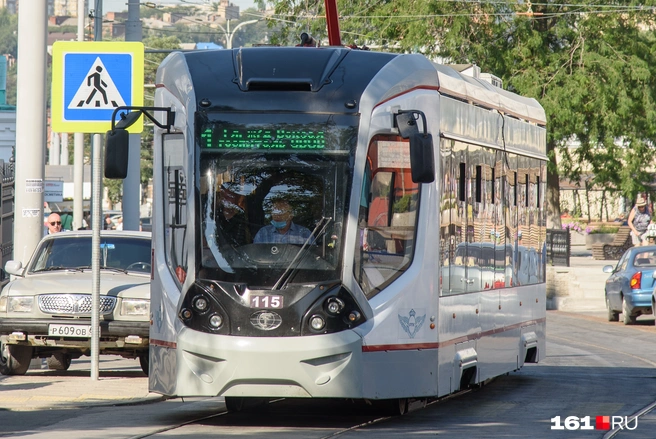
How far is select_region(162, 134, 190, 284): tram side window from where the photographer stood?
11.0 m

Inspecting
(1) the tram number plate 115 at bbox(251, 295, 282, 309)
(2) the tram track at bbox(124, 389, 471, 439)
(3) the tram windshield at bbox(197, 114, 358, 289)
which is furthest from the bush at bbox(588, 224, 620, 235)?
(1) the tram number plate 115 at bbox(251, 295, 282, 309)

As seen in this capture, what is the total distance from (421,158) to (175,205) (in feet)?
6.31

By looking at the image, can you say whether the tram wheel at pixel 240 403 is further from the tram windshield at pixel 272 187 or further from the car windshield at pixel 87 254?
the car windshield at pixel 87 254

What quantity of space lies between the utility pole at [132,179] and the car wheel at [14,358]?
1030 cm

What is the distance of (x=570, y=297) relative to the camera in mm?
32875

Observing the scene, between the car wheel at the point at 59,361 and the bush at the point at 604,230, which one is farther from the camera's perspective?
the bush at the point at 604,230

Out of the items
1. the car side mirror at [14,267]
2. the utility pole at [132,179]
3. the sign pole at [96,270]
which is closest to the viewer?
the sign pole at [96,270]

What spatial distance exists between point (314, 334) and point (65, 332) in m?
5.11

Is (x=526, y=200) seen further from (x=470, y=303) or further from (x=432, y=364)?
(x=432, y=364)

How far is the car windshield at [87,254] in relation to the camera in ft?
53.4

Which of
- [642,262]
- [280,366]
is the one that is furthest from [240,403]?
[642,262]

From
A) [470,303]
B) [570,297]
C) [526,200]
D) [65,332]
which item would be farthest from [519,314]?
[570,297]

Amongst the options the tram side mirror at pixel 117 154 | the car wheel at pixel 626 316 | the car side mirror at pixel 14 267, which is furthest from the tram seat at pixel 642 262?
the tram side mirror at pixel 117 154

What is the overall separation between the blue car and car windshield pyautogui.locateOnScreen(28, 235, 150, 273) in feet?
39.8
